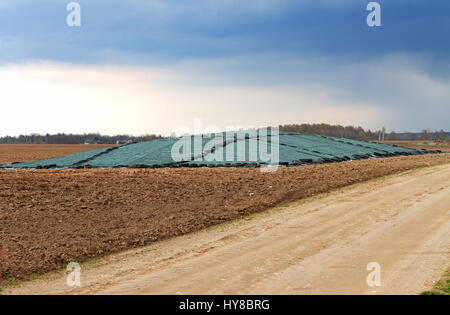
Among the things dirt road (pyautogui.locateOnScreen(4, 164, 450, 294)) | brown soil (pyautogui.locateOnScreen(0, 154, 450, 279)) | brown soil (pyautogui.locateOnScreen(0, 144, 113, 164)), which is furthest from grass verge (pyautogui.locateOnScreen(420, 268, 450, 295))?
brown soil (pyautogui.locateOnScreen(0, 144, 113, 164))

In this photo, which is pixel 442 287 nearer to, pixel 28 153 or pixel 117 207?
pixel 117 207

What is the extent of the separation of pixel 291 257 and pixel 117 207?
8681 millimetres

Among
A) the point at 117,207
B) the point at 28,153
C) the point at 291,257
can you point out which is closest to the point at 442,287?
the point at 291,257

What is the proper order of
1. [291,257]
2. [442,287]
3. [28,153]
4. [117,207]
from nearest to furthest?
[442,287], [291,257], [117,207], [28,153]

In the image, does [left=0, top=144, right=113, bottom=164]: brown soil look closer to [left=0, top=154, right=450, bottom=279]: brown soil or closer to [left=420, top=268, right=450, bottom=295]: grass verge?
[left=0, top=154, right=450, bottom=279]: brown soil

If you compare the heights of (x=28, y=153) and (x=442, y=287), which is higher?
(x=28, y=153)

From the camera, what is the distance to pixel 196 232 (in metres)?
13.2

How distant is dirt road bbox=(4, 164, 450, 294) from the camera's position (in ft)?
26.7

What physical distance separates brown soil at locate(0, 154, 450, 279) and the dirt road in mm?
902

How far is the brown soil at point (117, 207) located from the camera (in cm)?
1126

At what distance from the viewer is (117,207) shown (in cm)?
1670

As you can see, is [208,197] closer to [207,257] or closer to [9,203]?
[9,203]

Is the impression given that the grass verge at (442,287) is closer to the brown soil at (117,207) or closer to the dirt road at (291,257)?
the dirt road at (291,257)

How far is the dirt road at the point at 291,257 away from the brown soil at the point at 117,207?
0.90 m
